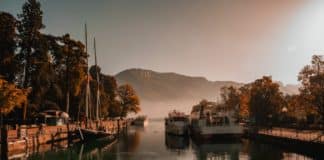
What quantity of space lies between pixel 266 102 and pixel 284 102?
15.9ft

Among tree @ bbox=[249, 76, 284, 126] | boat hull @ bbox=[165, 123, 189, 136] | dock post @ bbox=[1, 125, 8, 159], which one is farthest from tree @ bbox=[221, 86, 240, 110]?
dock post @ bbox=[1, 125, 8, 159]

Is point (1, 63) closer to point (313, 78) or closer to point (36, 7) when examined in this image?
point (36, 7)

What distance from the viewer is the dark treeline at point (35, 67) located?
6481cm

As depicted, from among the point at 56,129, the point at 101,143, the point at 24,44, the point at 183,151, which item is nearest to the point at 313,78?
the point at 183,151

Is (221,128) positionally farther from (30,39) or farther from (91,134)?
(30,39)

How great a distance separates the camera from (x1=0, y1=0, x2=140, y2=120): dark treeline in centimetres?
6481

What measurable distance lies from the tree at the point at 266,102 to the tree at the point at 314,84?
71.4 ft

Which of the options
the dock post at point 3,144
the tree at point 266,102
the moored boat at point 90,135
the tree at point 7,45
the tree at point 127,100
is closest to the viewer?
the dock post at point 3,144

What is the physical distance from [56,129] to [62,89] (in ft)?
52.9

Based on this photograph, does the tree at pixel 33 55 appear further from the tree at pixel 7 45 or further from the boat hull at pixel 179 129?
the boat hull at pixel 179 129

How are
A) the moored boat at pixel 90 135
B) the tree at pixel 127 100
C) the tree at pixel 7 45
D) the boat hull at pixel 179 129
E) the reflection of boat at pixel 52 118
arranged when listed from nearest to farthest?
the tree at pixel 7 45 → the moored boat at pixel 90 135 → the reflection of boat at pixel 52 118 → the boat hull at pixel 179 129 → the tree at pixel 127 100

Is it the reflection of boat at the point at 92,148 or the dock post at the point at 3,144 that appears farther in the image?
the reflection of boat at the point at 92,148

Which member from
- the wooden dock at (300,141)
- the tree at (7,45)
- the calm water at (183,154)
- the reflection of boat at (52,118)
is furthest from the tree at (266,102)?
the tree at (7,45)

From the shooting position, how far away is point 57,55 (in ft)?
261
